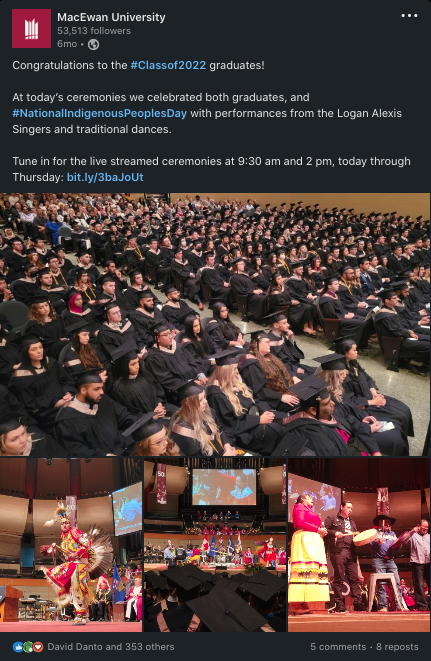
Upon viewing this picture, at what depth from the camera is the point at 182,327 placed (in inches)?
253

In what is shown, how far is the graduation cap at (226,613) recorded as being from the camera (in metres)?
2.94

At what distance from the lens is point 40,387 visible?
4754mm

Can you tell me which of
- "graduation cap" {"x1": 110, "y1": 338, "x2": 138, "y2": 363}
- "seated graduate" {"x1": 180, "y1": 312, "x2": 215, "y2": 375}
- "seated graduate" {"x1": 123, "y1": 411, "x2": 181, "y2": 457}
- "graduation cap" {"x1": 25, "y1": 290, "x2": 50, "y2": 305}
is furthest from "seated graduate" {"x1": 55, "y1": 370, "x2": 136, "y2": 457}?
"graduation cap" {"x1": 25, "y1": 290, "x2": 50, "y2": 305}

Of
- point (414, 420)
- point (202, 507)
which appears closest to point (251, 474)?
point (202, 507)

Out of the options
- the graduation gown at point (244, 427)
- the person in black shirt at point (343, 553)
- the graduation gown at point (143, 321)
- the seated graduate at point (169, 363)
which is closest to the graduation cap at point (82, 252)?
the graduation gown at point (143, 321)

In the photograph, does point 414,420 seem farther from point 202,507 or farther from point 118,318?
point 118,318

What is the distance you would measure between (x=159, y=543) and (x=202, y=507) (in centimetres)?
40

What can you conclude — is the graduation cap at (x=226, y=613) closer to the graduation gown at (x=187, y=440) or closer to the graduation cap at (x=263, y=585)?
the graduation cap at (x=263, y=585)

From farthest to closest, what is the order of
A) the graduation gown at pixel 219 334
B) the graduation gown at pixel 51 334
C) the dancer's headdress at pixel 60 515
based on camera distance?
the graduation gown at pixel 219 334 → the graduation gown at pixel 51 334 → the dancer's headdress at pixel 60 515

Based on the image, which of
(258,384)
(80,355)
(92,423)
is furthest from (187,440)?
(80,355)

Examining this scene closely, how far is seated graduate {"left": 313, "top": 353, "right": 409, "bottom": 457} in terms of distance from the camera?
4.41 metres

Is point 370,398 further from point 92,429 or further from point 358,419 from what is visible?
point 92,429
